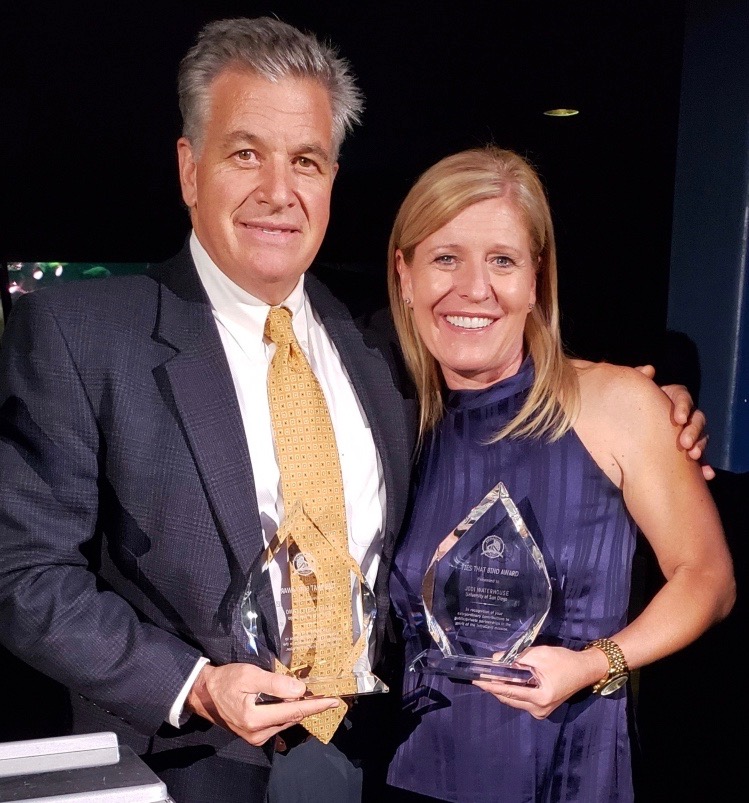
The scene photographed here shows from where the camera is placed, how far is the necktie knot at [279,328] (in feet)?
6.22

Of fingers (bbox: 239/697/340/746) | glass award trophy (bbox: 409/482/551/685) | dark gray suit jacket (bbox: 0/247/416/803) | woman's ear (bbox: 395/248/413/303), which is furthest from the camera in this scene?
woman's ear (bbox: 395/248/413/303)

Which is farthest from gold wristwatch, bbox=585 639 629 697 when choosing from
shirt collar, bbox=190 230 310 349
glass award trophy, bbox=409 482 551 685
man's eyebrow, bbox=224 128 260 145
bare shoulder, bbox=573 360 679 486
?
man's eyebrow, bbox=224 128 260 145

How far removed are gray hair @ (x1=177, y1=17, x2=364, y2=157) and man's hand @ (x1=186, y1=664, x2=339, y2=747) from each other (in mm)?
1027

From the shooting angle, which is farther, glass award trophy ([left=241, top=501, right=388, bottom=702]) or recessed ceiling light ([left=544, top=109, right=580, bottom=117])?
recessed ceiling light ([left=544, top=109, right=580, bottom=117])

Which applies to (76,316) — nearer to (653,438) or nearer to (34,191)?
(34,191)

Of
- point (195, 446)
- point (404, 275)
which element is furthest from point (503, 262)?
point (195, 446)

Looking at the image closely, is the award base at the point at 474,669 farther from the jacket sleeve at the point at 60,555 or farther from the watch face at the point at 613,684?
the jacket sleeve at the point at 60,555

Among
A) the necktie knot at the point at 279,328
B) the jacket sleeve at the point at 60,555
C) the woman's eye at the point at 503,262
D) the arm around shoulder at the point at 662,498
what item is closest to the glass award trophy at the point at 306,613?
the jacket sleeve at the point at 60,555

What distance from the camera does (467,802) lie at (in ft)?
6.38

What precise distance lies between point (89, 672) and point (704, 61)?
2.06 meters

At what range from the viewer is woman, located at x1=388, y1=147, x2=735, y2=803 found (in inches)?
75.3

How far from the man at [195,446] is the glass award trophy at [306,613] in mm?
49

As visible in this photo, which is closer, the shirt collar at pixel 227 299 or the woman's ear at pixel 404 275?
the shirt collar at pixel 227 299

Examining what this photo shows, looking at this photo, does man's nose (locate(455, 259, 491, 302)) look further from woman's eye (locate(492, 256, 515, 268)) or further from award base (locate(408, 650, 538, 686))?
award base (locate(408, 650, 538, 686))
